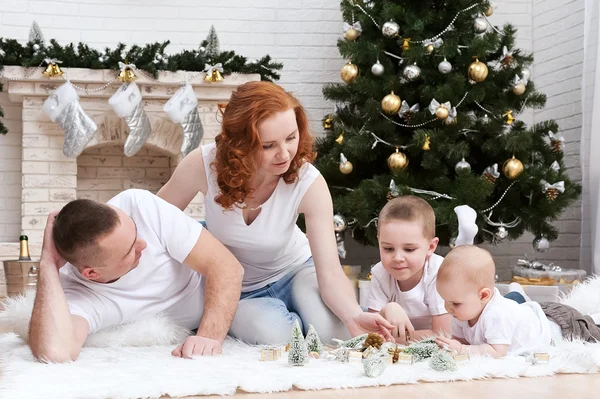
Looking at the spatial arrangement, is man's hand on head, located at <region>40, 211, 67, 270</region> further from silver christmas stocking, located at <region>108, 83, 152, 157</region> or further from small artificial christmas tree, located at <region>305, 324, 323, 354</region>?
silver christmas stocking, located at <region>108, 83, 152, 157</region>

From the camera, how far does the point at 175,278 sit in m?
1.98

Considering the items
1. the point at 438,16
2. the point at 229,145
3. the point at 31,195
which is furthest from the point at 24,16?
the point at 229,145

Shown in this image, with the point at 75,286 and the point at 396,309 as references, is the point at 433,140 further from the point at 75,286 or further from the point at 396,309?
the point at 75,286

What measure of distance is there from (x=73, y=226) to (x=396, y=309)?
0.81 metres

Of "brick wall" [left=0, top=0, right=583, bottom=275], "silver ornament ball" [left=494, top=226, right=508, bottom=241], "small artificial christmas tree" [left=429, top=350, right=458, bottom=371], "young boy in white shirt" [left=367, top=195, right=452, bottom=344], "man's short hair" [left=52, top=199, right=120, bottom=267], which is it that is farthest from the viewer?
"brick wall" [left=0, top=0, right=583, bottom=275]

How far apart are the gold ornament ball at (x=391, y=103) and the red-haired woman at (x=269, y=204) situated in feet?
5.16

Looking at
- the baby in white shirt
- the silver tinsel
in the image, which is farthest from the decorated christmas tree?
the baby in white shirt

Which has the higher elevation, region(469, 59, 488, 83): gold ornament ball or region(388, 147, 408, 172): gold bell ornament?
region(469, 59, 488, 83): gold ornament ball

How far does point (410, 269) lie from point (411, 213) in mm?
153

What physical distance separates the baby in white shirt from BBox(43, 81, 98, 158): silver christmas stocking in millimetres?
2810

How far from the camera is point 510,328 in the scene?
1.80 meters

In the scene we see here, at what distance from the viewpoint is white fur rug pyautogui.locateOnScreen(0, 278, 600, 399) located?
1.39m

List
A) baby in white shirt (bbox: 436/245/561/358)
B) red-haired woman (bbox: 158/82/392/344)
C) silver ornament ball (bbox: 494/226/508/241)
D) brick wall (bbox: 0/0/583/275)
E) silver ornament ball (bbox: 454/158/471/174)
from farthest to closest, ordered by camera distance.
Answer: brick wall (bbox: 0/0/583/275) → silver ornament ball (bbox: 494/226/508/241) → silver ornament ball (bbox: 454/158/471/174) → red-haired woman (bbox: 158/82/392/344) → baby in white shirt (bbox: 436/245/561/358)

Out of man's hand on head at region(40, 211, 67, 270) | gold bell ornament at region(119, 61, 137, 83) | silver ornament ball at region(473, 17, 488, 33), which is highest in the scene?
silver ornament ball at region(473, 17, 488, 33)
